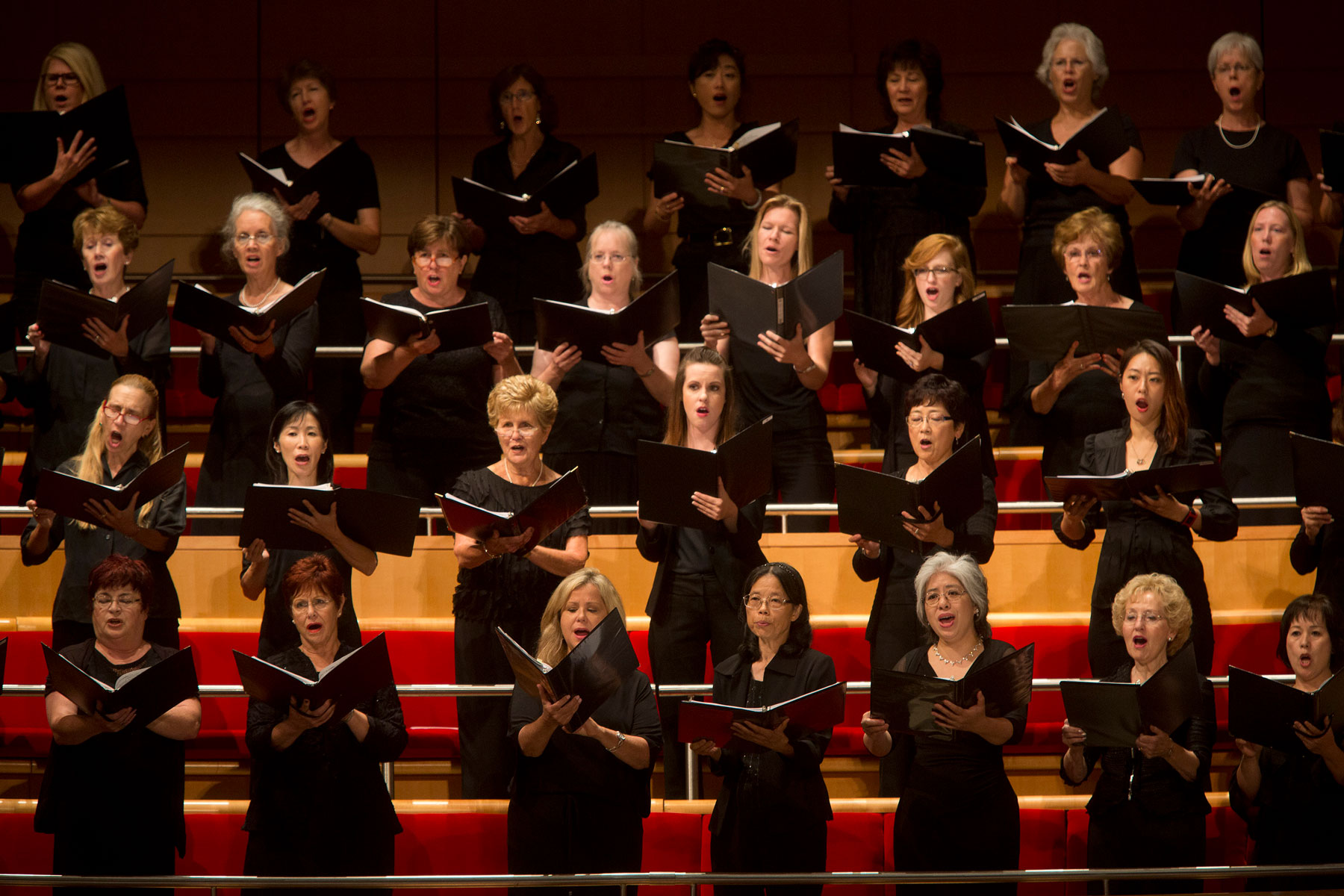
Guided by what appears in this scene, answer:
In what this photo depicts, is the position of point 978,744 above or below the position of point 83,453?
below

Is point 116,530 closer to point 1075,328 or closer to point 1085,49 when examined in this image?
point 1075,328

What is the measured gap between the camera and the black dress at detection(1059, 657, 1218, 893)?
10.2ft

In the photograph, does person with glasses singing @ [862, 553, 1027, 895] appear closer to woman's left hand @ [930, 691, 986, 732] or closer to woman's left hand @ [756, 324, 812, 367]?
woman's left hand @ [930, 691, 986, 732]

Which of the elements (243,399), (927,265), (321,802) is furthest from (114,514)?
(927,265)

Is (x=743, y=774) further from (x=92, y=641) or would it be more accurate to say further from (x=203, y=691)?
(x=92, y=641)

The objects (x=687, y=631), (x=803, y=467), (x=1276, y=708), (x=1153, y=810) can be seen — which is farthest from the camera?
(x=803, y=467)

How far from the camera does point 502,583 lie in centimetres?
342

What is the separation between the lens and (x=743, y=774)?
3146 millimetres

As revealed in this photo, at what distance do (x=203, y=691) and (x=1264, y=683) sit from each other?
2.19 meters

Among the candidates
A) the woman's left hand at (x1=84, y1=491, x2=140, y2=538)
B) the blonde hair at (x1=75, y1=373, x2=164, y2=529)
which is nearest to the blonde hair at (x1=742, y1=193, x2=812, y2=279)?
the blonde hair at (x1=75, y1=373, x2=164, y2=529)

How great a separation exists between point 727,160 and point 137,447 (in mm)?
1757

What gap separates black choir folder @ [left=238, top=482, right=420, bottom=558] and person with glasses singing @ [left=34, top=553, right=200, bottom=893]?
35cm

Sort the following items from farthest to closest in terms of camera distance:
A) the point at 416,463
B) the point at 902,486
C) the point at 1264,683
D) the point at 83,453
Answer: the point at 416,463, the point at 83,453, the point at 902,486, the point at 1264,683

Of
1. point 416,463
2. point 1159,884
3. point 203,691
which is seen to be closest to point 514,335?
point 416,463
